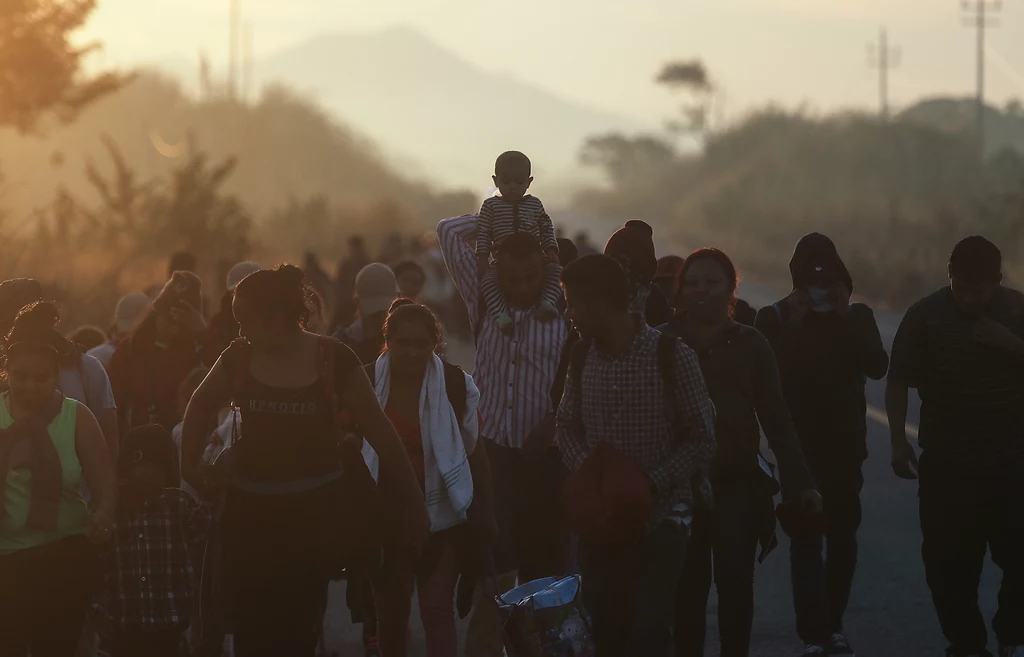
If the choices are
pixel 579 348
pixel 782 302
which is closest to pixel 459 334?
pixel 782 302

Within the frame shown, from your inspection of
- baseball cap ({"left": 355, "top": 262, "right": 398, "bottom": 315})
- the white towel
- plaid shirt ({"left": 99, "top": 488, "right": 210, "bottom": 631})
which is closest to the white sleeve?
the white towel

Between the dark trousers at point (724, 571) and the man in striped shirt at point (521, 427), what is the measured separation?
869 mm

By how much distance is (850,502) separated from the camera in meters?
8.77

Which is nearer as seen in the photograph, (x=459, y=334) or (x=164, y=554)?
(x=164, y=554)

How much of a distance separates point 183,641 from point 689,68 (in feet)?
429

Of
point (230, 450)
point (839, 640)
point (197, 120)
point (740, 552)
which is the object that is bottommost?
point (839, 640)

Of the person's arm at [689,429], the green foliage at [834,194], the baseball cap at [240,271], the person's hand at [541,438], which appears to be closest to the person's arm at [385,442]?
the person's arm at [689,429]

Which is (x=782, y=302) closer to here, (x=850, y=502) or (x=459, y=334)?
(x=850, y=502)

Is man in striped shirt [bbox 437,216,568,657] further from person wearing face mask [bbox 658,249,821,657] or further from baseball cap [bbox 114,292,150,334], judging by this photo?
baseball cap [bbox 114,292,150,334]

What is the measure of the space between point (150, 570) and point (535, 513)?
182 centimetres

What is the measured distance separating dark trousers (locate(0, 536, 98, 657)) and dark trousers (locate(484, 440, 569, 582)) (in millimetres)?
1997

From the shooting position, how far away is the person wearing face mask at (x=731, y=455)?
288 inches

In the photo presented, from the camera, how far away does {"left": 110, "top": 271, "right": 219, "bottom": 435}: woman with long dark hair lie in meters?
9.48

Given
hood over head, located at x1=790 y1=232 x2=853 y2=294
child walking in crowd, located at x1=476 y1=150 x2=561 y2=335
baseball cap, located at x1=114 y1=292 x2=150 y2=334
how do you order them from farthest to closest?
1. baseball cap, located at x1=114 y1=292 x2=150 y2=334
2. child walking in crowd, located at x1=476 y1=150 x2=561 y2=335
3. hood over head, located at x1=790 y1=232 x2=853 y2=294
